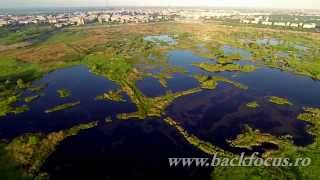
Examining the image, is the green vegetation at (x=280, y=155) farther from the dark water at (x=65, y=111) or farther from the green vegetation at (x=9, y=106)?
the green vegetation at (x=9, y=106)

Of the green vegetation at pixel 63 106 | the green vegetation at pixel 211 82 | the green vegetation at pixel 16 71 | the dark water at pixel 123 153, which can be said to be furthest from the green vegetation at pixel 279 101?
the green vegetation at pixel 16 71

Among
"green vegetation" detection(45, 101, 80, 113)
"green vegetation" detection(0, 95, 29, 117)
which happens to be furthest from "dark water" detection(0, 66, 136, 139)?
"green vegetation" detection(0, 95, 29, 117)

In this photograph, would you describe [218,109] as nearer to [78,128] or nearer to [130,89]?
[130,89]

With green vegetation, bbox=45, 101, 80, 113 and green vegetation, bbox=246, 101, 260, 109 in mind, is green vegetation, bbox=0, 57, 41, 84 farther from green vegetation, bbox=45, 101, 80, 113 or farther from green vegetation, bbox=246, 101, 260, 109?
green vegetation, bbox=246, 101, 260, 109

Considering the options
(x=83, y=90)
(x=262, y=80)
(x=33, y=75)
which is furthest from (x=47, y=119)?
(x=262, y=80)

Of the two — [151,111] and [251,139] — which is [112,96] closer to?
[151,111]

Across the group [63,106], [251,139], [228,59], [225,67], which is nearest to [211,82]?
[225,67]
